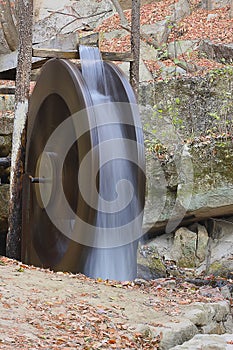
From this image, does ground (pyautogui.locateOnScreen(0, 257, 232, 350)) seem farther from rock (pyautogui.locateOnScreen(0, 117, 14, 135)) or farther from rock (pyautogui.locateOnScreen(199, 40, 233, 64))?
rock (pyautogui.locateOnScreen(199, 40, 233, 64))

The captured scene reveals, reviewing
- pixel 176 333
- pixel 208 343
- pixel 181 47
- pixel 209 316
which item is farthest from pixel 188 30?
pixel 208 343

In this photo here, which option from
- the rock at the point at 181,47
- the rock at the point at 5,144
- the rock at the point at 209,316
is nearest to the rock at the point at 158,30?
the rock at the point at 181,47

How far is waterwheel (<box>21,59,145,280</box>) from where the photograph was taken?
6.94m

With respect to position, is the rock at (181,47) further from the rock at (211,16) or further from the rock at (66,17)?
the rock at (66,17)

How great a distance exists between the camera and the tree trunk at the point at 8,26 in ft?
→ 55.7

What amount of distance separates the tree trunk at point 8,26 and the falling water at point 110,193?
390 inches

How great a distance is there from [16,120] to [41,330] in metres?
5.30

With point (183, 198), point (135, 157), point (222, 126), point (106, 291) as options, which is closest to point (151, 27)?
point (222, 126)

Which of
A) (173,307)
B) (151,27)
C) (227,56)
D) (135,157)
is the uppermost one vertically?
(151,27)

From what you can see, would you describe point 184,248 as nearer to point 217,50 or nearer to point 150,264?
point 150,264

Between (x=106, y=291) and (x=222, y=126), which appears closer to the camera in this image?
(x=106, y=291)

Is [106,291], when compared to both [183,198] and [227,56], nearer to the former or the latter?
[183,198]

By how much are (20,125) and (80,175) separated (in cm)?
197

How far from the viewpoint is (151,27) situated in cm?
1645
